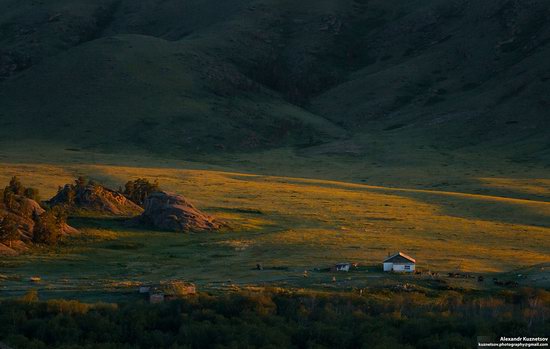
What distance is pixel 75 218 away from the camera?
74.7 metres

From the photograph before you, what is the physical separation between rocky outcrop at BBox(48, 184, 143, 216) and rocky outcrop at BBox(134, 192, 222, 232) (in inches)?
148

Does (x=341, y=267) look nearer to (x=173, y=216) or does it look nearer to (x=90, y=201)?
(x=173, y=216)

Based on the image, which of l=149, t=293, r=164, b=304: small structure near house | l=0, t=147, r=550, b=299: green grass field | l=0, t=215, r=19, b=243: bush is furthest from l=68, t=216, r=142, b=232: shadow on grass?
l=149, t=293, r=164, b=304: small structure near house

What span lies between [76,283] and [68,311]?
10129 millimetres

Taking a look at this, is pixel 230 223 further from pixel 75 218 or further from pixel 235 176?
pixel 235 176

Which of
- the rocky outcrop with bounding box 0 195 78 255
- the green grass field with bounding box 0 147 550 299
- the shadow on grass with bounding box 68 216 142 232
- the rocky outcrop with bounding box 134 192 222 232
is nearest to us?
the green grass field with bounding box 0 147 550 299

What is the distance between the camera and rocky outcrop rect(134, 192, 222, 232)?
2975 inches

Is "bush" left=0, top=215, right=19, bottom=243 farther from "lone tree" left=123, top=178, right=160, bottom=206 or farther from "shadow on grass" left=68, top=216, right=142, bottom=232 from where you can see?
"lone tree" left=123, top=178, right=160, bottom=206

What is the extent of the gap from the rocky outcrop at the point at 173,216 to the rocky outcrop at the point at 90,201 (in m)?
3.77

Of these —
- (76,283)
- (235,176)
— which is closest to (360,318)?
(76,283)

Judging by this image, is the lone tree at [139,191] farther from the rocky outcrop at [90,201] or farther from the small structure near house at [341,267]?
the small structure near house at [341,267]

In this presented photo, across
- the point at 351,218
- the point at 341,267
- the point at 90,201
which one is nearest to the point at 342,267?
the point at 341,267

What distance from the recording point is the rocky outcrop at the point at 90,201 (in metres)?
78.4

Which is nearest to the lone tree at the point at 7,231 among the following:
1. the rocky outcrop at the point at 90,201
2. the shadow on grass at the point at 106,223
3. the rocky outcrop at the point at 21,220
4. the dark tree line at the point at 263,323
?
the rocky outcrop at the point at 21,220
